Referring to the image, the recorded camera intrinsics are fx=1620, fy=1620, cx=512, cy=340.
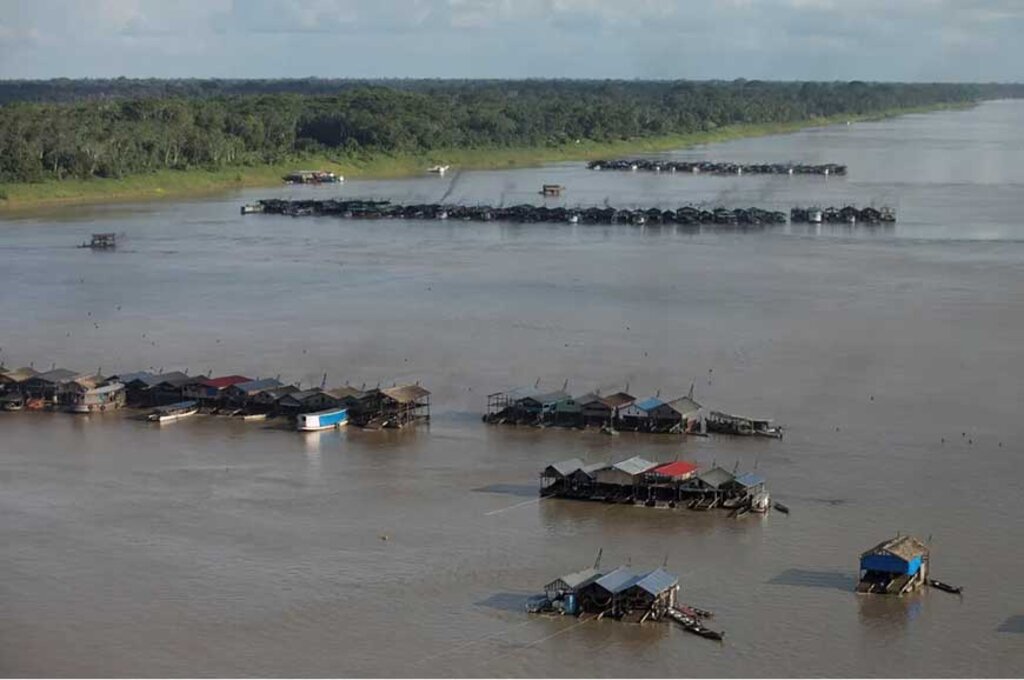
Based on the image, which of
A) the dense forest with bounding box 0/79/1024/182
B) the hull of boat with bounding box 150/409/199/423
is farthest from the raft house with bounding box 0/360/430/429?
the dense forest with bounding box 0/79/1024/182

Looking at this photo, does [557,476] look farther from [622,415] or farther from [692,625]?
[692,625]

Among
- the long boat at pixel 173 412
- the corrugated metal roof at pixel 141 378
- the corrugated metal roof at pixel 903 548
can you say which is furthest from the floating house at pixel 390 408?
the corrugated metal roof at pixel 903 548

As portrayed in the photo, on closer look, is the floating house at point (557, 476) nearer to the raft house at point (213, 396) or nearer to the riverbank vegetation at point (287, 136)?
the raft house at point (213, 396)

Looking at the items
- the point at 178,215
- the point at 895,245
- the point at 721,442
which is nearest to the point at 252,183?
the point at 178,215

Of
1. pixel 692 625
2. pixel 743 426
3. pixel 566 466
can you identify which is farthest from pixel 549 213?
pixel 692 625

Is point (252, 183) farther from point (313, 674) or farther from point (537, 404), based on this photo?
point (313, 674)

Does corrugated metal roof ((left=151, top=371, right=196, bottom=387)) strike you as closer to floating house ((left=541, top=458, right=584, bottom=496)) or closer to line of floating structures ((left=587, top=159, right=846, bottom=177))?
floating house ((left=541, top=458, right=584, bottom=496))
